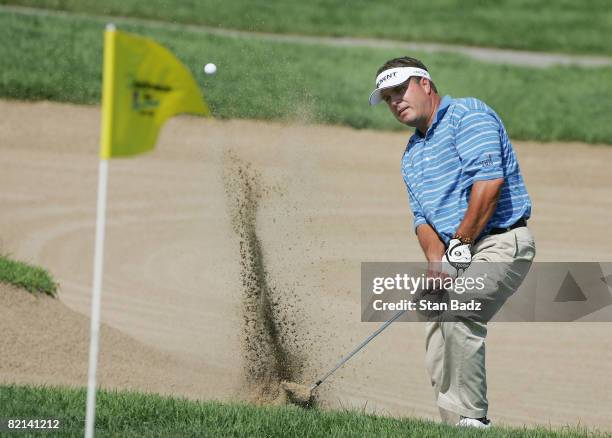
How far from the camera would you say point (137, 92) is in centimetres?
482

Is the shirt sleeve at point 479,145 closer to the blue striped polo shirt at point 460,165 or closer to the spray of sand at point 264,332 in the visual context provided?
the blue striped polo shirt at point 460,165

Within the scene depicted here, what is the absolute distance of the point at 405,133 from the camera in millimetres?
17234

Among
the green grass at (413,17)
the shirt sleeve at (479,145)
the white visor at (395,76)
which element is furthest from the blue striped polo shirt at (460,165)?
the green grass at (413,17)

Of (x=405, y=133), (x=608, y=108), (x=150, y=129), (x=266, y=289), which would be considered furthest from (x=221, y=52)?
(x=150, y=129)

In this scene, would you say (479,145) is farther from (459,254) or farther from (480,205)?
(459,254)

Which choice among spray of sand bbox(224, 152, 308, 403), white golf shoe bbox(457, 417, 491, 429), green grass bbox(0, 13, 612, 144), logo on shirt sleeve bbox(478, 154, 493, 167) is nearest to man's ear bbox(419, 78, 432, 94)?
logo on shirt sleeve bbox(478, 154, 493, 167)

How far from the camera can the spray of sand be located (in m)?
8.33

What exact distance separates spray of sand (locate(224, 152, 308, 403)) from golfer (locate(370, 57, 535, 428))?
172 centimetres

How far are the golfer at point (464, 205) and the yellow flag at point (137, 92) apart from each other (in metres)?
1.74

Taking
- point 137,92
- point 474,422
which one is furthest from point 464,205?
point 137,92

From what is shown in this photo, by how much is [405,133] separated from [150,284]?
23.2ft

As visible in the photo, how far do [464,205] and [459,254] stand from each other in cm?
33

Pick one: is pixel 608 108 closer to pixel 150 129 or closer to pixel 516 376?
pixel 516 376

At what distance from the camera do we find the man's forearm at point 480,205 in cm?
620
